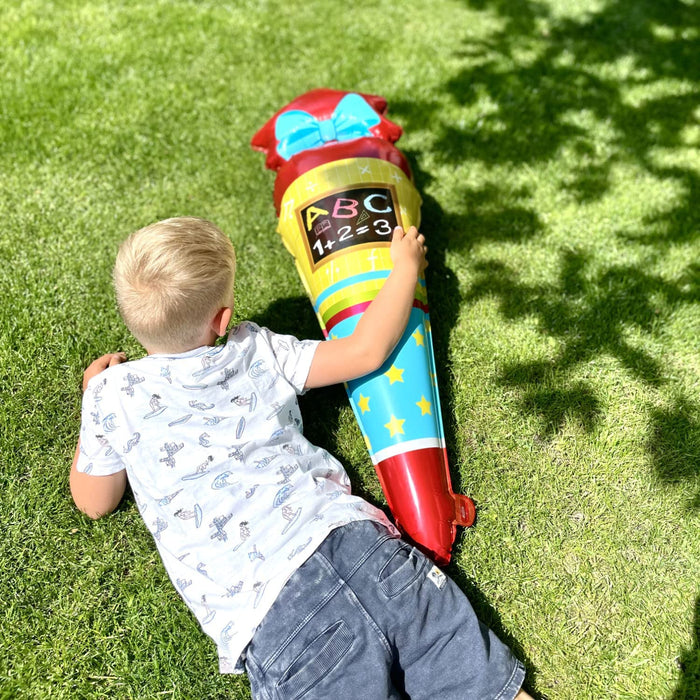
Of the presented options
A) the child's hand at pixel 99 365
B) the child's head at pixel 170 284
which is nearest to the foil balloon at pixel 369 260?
the child's head at pixel 170 284

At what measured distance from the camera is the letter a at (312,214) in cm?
303

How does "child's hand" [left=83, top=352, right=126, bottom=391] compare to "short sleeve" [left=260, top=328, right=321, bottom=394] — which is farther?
"child's hand" [left=83, top=352, right=126, bottom=391]

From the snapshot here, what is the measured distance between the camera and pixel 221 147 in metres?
4.13

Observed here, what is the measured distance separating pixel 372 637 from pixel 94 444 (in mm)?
1107

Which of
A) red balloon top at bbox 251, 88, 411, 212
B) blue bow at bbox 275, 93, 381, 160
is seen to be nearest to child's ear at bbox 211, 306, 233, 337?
red balloon top at bbox 251, 88, 411, 212

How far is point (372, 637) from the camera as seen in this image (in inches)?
78.3

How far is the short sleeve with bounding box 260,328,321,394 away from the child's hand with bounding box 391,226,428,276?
1.81ft

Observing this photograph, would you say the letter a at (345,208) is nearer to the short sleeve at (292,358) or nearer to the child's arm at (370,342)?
the child's arm at (370,342)

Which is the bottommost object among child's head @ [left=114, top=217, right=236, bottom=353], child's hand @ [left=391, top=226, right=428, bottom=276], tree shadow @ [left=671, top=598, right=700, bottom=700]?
tree shadow @ [left=671, top=598, right=700, bottom=700]

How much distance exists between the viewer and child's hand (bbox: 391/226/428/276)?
8.81 feet

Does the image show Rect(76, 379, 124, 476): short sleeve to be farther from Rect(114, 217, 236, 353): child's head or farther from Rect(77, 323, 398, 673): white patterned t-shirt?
Rect(114, 217, 236, 353): child's head

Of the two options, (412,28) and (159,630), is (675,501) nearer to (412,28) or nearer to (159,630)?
(159,630)

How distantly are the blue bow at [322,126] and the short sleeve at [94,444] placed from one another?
1.68 m

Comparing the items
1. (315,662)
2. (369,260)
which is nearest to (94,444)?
(315,662)
